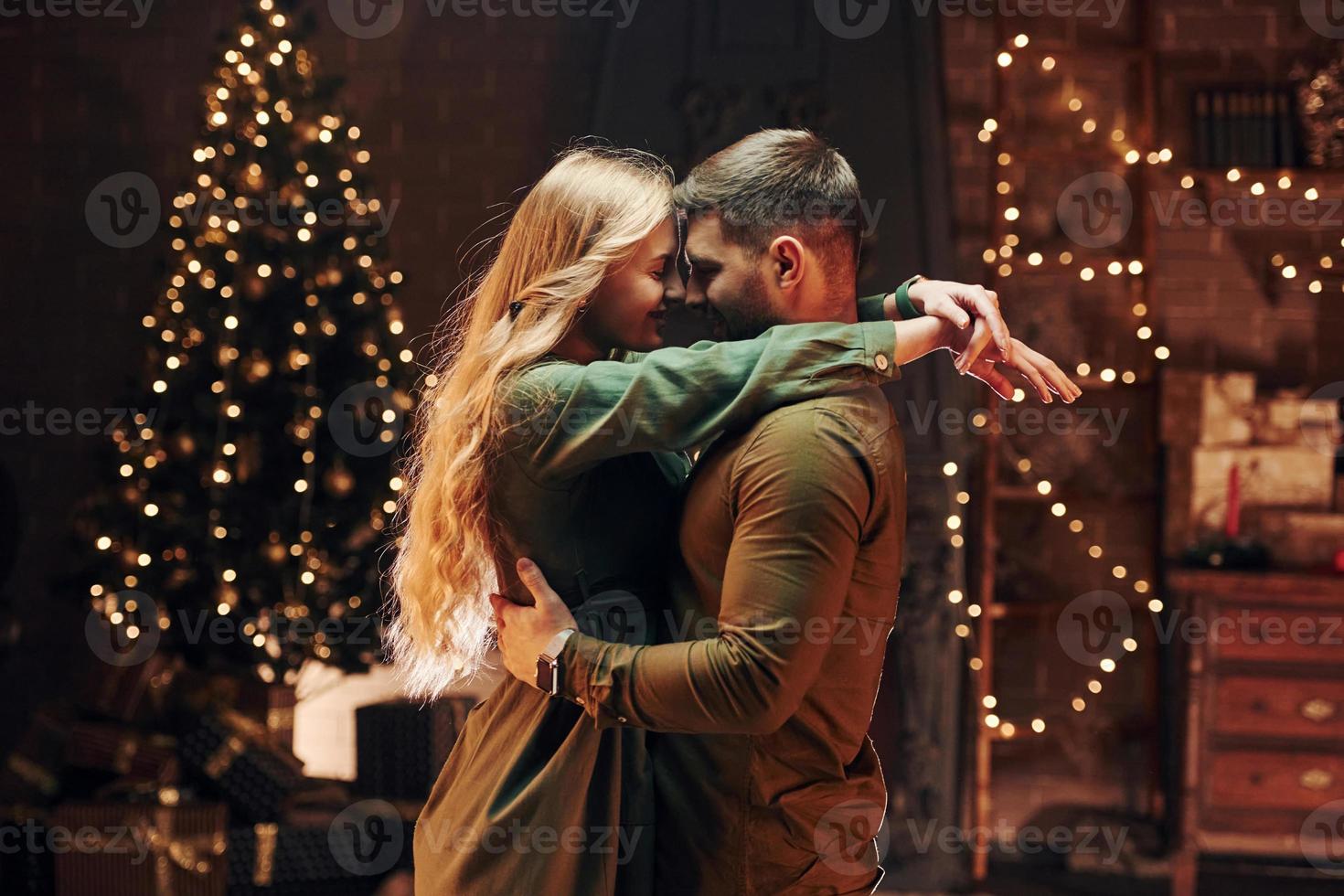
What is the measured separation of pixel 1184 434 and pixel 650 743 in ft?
10.1

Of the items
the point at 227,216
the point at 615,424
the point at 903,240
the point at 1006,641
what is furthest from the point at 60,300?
the point at 615,424

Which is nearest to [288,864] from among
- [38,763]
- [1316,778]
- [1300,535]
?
[38,763]

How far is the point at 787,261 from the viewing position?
1582mm

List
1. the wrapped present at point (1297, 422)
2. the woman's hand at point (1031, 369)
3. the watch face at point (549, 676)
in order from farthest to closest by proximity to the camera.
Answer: the wrapped present at point (1297, 422)
the woman's hand at point (1031, 369)
the watch face at point (549, 676)

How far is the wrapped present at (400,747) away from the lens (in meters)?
3.77

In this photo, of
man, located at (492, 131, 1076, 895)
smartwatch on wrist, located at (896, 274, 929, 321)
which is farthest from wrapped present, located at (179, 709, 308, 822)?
smartwatch on wrist, located at (896, 274, 929, 321)

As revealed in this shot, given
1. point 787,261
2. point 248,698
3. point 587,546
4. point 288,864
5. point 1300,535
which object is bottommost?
point 288,864

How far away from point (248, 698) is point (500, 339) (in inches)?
101

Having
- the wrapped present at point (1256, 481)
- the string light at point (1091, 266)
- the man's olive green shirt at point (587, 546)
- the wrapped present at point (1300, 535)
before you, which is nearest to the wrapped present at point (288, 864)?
the string light at point (1091, 266)

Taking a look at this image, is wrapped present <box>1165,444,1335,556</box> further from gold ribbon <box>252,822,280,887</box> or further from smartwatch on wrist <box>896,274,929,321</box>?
gold ribbon <box>252,822,280,887</box>

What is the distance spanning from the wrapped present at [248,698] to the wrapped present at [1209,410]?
2.87 metres

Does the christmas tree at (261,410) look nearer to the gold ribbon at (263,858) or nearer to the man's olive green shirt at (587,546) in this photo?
the gold ribbon at (263,858)

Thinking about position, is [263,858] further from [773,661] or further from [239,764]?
[773,661]

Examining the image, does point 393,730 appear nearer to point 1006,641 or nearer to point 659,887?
point 1006,641
